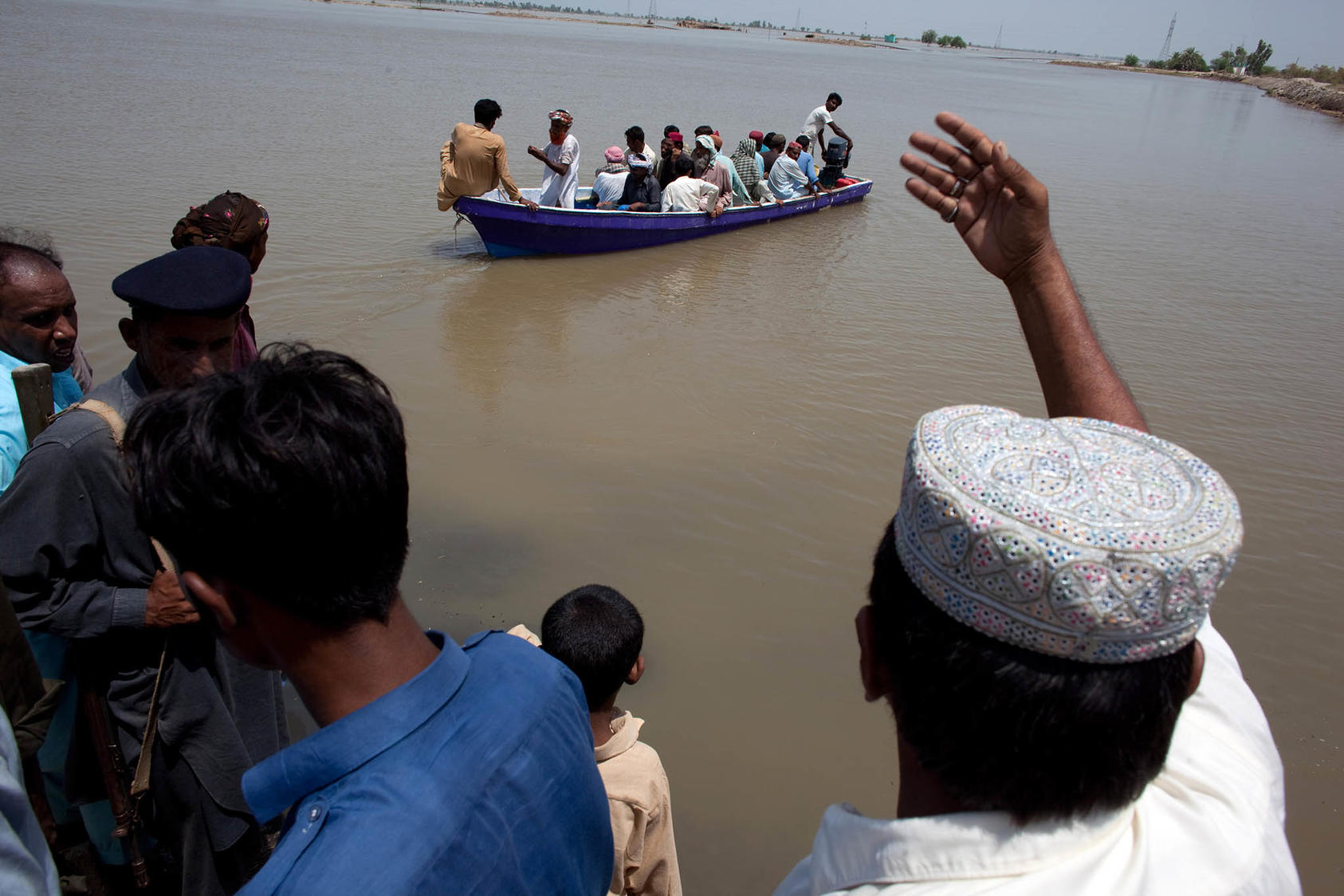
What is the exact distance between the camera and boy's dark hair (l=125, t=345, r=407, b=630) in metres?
1.17

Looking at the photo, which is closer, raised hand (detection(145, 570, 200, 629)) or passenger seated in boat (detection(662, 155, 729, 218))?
raised hand (detection(145, 570, 200, 629))

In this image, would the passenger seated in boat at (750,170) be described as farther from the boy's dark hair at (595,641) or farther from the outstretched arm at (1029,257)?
the outstretched arm at (1029,257)

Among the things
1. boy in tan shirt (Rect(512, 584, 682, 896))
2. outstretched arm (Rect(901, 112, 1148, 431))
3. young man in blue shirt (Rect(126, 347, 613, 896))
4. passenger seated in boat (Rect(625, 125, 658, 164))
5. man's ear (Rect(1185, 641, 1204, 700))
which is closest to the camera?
man's ear (Rect(1185, 641, 1204, 700))

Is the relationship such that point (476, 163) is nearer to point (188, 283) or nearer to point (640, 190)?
point (640, 190)

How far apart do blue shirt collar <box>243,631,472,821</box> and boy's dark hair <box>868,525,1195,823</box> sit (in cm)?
76

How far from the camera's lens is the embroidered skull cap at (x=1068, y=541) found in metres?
0.82

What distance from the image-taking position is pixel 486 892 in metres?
1.19

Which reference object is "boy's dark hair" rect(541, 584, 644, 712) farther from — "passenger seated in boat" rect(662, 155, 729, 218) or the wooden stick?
"passenger seated in boat" rect(662, 155, 729, 218)

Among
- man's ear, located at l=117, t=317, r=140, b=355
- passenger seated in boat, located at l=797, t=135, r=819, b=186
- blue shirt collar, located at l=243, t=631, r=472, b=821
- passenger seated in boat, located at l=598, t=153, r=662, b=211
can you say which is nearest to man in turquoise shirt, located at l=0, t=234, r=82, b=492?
man's ear, located at l=117, t=317, r=140, b=355

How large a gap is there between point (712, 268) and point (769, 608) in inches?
293

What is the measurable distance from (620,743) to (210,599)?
124 cm

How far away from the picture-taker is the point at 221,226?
2920mm

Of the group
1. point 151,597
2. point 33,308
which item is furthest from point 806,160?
point 151,597

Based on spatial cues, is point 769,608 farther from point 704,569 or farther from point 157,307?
point 157,307
